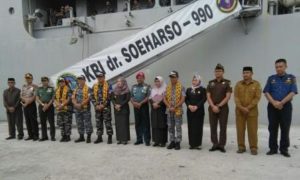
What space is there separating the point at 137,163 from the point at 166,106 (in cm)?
125

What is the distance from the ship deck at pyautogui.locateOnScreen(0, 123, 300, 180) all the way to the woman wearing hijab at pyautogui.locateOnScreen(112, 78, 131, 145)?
0.21 m

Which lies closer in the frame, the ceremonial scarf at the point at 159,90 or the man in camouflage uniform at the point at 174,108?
the man in camouflage uniform at the point at 174,108

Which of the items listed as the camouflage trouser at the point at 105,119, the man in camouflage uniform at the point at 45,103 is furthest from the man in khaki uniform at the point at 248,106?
the man in camouflage uniform at the point at 45,103

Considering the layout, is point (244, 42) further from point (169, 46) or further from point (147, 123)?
point (147, 123)

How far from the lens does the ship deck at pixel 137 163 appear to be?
393 cm

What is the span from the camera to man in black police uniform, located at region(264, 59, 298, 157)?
450cm

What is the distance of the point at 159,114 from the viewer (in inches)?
209

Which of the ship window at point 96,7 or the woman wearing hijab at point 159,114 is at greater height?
the ship window at point 96,7

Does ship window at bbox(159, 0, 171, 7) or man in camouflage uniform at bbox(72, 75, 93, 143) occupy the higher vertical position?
ship window at bbox(159, 0, 171, 7)

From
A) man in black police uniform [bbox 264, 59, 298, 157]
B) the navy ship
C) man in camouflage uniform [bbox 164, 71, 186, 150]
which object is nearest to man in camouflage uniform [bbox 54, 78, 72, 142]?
the navy ship

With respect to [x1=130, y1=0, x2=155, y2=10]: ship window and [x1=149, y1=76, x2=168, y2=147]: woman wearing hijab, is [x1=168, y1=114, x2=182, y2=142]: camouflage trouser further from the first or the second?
[x1=130, y1=0, x2=155, y2=10]: ship window

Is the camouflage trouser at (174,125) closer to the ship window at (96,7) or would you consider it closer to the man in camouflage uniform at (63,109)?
the man in camouflage uniform at (63,109)

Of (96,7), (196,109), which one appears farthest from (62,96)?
(96,7)

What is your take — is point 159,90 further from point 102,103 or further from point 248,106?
point 248,106
